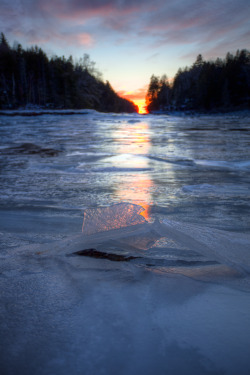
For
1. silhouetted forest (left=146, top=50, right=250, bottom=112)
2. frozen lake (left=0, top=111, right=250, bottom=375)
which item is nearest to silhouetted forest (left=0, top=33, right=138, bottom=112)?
silhouetted forest (left=146, top=50, right=250, bottom=112)

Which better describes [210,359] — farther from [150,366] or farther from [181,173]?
[181,173]

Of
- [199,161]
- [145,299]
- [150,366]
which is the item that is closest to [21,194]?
[145,299]

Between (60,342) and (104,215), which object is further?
(104,215)

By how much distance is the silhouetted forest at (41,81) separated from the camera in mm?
43156

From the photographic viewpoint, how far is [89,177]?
2344 mm

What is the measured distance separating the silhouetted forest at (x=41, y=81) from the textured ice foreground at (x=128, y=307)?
42.7 m

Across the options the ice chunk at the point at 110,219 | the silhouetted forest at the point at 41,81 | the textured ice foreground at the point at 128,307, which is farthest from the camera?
the silhouetted forest at the point at 41,81

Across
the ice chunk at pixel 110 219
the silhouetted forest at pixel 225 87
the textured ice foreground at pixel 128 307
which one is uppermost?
the silhouetted forest at pixel 225 87

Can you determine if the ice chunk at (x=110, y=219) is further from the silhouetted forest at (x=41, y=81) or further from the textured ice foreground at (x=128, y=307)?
the silhouetted forest at (x=41, y=81)

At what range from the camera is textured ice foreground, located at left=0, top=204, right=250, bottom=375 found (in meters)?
0.52

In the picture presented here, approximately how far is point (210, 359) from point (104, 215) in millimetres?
799

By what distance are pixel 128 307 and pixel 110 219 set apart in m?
0.55

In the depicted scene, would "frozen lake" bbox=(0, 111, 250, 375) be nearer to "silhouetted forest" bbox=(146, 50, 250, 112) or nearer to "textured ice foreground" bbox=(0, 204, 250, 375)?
"textured ice foreground" bbox=(0, 204, 250, 375)

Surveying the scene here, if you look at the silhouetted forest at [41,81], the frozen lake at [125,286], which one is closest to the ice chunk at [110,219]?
the frozen lake at [125,286]
